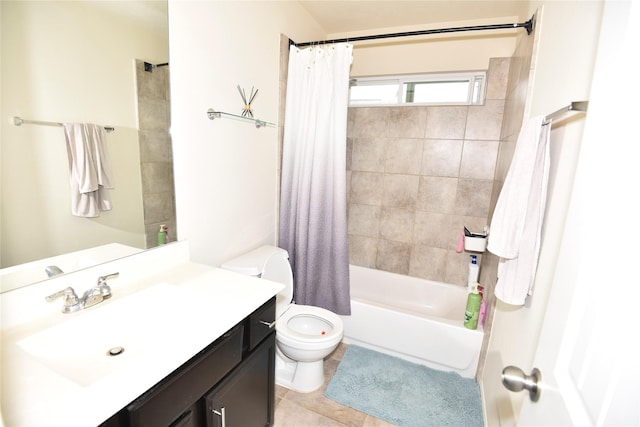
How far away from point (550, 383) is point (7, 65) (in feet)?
5.19

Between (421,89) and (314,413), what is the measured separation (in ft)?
8.46

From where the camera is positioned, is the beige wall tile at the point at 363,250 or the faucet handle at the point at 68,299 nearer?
the faucet handle at the point at 68,299

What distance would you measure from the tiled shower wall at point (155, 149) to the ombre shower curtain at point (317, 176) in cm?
96

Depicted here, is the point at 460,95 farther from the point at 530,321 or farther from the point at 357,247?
the point at 530,321

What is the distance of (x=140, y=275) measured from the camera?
4.34ft

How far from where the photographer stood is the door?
42cm

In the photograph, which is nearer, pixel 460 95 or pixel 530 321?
pixel 530 321

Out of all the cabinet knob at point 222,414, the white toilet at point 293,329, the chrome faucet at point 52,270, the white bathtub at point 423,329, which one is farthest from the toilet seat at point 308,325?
the chrome faucet at point 52,270

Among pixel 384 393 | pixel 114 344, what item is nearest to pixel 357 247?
pixel 384 393

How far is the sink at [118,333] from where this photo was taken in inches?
34.5

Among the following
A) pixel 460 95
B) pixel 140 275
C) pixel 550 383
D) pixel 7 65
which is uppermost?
pixel 460 95

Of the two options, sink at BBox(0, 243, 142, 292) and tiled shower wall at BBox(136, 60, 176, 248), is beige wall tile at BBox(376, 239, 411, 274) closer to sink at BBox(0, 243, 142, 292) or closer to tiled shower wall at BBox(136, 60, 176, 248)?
Answer: tiled shower wall at BBox(136, 60, 176, 248)

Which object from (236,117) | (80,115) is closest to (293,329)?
(236,117)

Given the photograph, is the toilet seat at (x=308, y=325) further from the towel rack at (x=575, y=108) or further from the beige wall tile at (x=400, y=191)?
the towel rack at (x=575, y=108)
